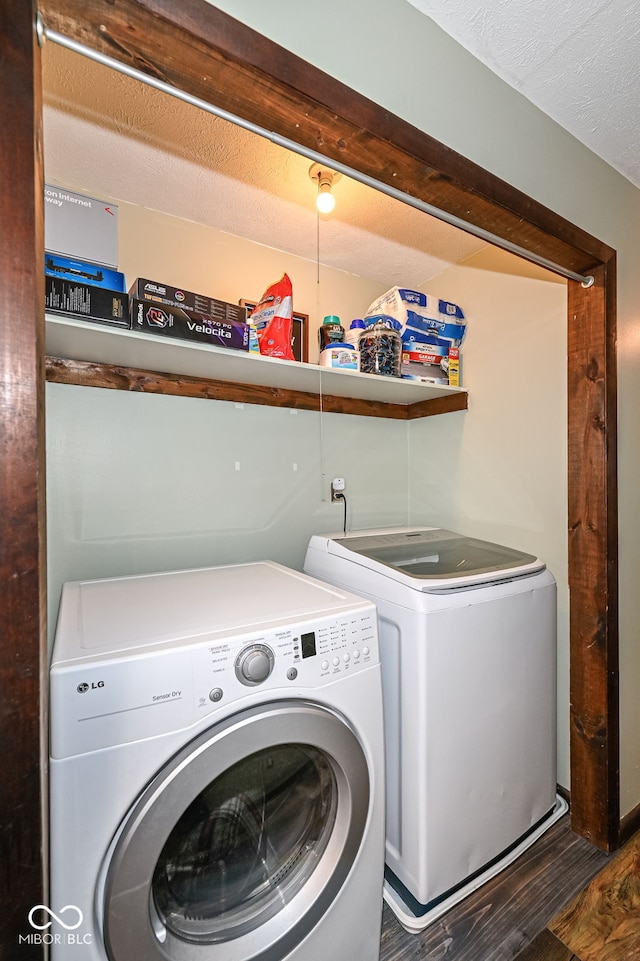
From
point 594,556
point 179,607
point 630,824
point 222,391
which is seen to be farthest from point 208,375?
point 630,824

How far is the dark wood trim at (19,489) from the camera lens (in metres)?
0.54

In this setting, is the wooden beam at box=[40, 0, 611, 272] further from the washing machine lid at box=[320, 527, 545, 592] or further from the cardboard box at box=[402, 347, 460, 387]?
the washing machine lid at box=[320, 527, 545, 592]

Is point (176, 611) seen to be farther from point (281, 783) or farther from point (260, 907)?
point (260, 907)

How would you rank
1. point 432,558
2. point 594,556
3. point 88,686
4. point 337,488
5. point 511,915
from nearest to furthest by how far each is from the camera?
point 88,686 → point 511,915 → point 594,556 → point 432,558 → point 337,488

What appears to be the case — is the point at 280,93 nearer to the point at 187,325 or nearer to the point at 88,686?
the point at 187,325

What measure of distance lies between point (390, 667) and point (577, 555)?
32.3 inches

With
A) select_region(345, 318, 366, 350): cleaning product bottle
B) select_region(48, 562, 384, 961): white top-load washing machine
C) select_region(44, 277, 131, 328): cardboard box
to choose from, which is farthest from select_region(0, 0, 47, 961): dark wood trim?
select_region(345, 318, 366, 350): cleaning product bottle

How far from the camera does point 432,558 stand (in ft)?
5.29

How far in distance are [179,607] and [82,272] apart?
989 mm

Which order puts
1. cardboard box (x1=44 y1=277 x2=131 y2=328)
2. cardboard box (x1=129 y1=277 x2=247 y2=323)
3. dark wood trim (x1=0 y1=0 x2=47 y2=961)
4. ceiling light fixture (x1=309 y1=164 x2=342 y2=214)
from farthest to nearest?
ceiling light fixture (x1=309 y1=164 x2=342 y2=214)
cardboard box (x1=129 y1=277 x2=247 y2=323)
cardboard box (x1=44 y1=277 x2=131 y2=328)
dark wood trim (x1=0 y1=0 x2=47 y2=961)

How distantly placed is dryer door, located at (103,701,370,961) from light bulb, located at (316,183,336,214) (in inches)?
64.8

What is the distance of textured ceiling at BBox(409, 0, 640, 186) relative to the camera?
969 millimetres

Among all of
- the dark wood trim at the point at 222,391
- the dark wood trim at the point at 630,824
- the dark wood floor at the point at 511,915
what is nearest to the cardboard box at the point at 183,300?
the dark wood trim at the point at 222,391

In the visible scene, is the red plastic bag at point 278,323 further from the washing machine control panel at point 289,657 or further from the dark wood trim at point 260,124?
the washing machine control panel at point 289,657
